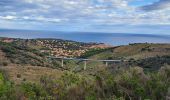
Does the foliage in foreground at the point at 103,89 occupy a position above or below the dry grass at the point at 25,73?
above

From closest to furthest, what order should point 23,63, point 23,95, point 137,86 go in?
point 23,95 → point 137,86 → point 23,63

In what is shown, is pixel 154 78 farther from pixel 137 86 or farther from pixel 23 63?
pixel 23 63

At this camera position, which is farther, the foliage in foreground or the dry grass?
the dry grass

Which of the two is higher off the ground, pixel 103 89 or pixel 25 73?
pixel 103 89

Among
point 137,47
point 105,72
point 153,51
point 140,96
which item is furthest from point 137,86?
point 137,47

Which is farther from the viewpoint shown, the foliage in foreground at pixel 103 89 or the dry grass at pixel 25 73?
the dry grass at pixel 25 73

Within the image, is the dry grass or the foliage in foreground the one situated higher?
the foliage in foreground

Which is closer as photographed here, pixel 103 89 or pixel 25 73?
pixel 103 89

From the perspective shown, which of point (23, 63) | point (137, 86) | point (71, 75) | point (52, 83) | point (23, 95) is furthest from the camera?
point (23, 63)
